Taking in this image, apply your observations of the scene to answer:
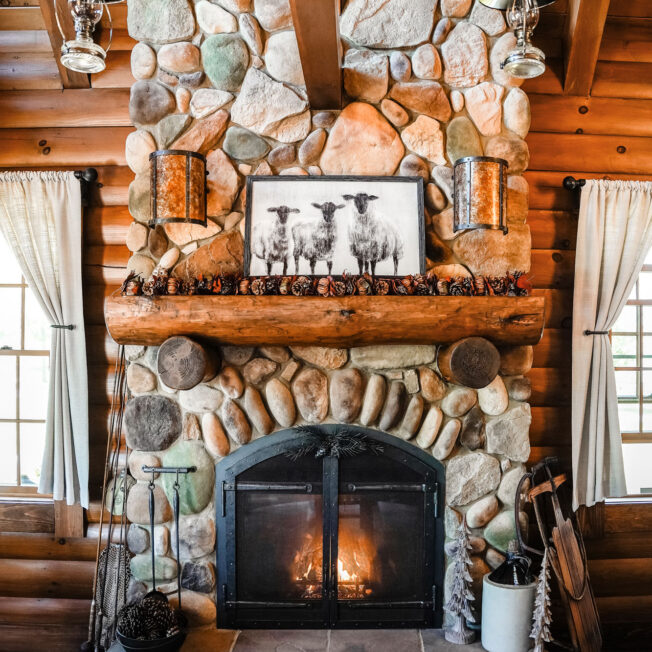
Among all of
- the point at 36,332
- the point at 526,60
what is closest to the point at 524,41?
the point at 526,60

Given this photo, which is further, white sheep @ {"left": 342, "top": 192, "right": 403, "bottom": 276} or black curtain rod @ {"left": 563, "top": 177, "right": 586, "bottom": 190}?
black curtain rod @ {"left": 563, "top": 177, "right": 586, "bottom": 190}

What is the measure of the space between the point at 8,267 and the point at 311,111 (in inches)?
77.1

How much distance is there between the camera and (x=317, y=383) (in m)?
2.55

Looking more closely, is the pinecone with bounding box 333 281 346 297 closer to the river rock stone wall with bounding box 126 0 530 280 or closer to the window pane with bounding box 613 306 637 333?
the river rock stone wall with bounding box 126 0 530 280

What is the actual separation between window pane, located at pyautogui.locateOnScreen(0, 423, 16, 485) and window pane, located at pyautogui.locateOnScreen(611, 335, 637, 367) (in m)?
3.51

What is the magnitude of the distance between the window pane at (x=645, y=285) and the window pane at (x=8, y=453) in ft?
12.2

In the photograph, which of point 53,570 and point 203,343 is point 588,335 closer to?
point 203,343

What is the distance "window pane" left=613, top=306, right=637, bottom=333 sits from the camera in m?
A: 3.21

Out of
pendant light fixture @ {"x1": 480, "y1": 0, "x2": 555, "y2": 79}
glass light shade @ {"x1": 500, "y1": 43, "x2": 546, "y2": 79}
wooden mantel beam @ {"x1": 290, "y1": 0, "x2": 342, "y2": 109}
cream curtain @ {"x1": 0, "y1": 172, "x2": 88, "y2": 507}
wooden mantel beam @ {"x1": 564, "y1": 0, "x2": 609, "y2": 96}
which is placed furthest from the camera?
cream curtain @ {"x1": 0, "y1": 172, "x2": 88, "y2": 507}

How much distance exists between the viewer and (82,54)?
1.90 m

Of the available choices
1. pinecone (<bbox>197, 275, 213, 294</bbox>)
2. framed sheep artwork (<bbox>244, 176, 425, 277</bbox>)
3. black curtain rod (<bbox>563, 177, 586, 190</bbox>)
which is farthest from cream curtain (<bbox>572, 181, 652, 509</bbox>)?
pinecone (<bbox>197, 275, 213, 294</bbox>)

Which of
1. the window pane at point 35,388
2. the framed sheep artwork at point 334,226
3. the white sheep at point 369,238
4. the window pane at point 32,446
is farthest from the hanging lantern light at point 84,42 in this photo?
the window pane at point 32,446

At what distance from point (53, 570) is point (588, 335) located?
10.4 feet

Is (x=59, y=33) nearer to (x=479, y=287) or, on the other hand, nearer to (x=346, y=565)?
(x=479, y=287)
